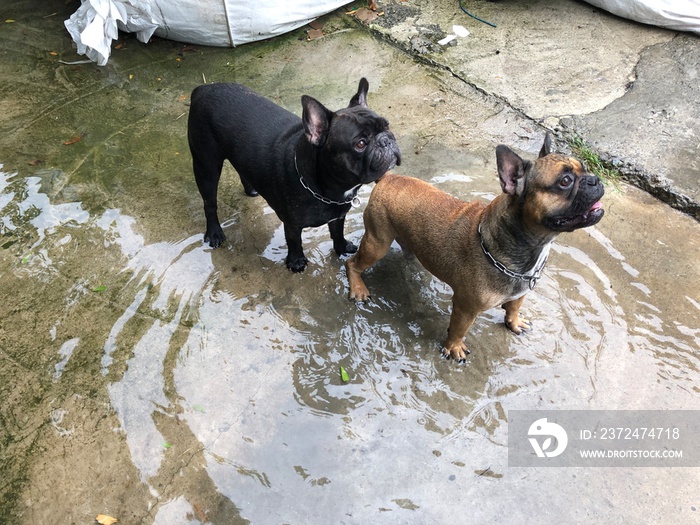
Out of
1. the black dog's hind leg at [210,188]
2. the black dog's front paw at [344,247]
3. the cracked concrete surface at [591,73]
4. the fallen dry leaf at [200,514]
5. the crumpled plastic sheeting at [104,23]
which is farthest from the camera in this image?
the crumpled plastic sheeting at [104,23]

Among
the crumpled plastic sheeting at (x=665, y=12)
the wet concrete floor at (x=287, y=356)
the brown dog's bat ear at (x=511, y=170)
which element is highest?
the crumpled plastic sheeting at (x=665, y=12)

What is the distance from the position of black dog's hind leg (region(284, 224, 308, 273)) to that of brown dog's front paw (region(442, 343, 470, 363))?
55.1 inches

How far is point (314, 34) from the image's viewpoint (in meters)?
6.93

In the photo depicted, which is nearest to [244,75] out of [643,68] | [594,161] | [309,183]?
[309,183]

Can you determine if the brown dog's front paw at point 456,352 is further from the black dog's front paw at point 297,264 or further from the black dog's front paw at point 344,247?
the black dog's front paw at point 297,264

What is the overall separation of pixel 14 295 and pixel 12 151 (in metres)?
2.02

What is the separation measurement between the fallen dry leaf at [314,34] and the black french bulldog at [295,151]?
308 centimetres

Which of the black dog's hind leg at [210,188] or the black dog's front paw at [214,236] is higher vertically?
the black dog's hind leg at [210,188]

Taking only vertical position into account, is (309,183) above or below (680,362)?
above

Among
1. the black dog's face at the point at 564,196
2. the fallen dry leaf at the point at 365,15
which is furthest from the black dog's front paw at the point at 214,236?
the fallen dry leaf at the point at 365,15

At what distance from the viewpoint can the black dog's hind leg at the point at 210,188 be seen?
4.37 m

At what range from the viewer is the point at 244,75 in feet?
21.1

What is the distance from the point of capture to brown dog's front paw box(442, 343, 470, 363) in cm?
381

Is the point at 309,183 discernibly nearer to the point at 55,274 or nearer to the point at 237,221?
the point at 237,221
